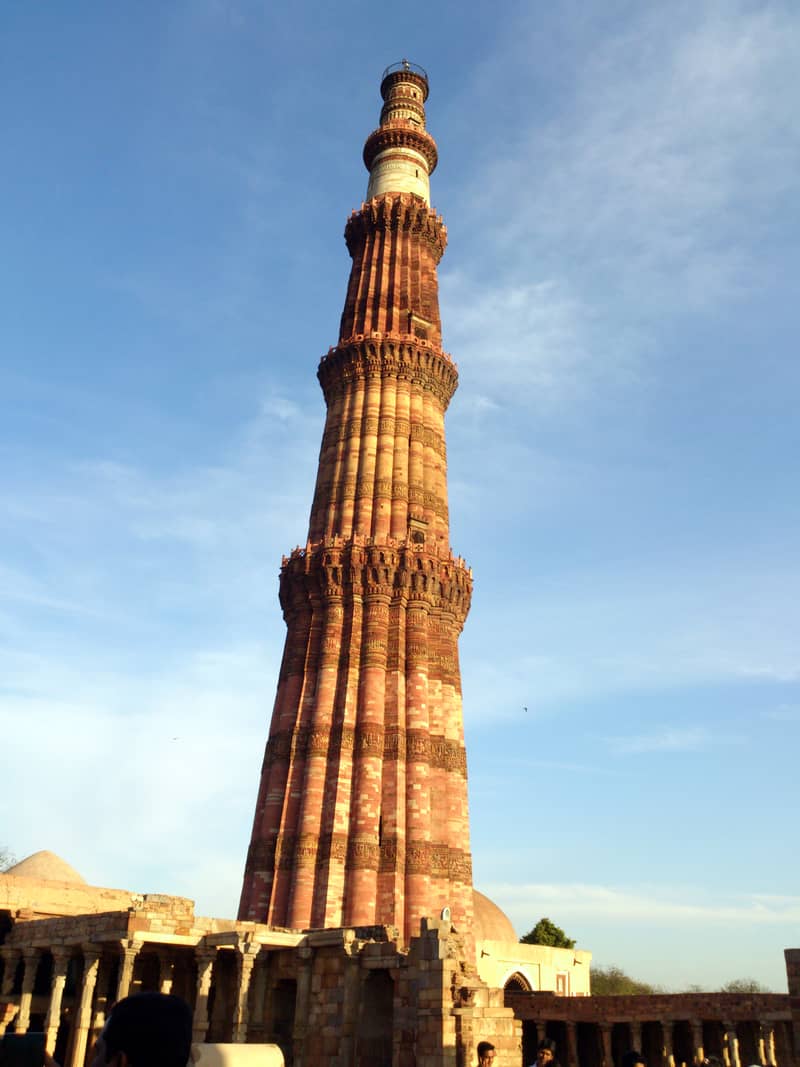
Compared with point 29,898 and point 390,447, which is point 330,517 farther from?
point 29,898

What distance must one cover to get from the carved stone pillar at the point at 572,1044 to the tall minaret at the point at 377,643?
8285mm

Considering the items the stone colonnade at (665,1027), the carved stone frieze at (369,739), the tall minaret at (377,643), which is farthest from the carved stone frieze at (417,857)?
the stone colonnade at (665,1027)

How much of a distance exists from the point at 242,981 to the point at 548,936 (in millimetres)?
36148

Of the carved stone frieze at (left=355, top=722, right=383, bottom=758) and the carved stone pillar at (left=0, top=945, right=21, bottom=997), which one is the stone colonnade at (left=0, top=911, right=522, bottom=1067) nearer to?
the carved stone pillar at (left=0, top=945, right=21, bottom=997)

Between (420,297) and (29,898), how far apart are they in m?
28.0

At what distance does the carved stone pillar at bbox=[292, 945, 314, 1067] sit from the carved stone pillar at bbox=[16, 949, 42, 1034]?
670 cm

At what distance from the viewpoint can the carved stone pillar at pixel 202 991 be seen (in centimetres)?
2136

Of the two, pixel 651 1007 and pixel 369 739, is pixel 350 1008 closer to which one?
pixel 369 739

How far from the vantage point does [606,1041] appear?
3306 centimetres

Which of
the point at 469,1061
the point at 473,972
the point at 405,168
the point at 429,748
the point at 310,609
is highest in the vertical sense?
the point at 405,168

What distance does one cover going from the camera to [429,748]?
32.3 meters

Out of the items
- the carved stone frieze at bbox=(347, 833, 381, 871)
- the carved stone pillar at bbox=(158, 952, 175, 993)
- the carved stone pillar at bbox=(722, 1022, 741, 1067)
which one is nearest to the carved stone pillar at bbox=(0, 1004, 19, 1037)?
the carved stone pillar at bbox=(158, 952, 175, 993)

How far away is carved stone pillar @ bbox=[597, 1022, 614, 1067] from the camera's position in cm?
3250

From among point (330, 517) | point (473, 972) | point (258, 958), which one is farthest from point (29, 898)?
point (330, 517)
